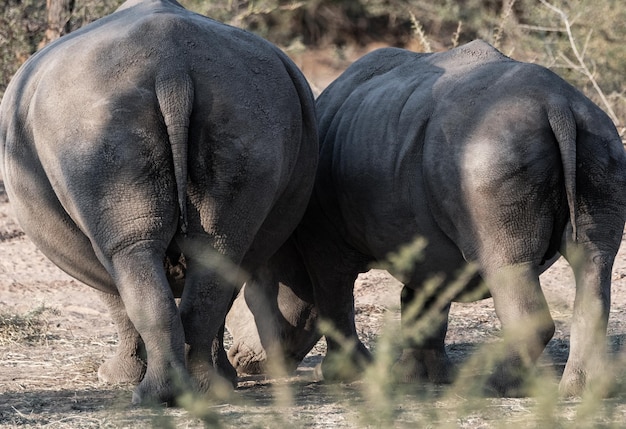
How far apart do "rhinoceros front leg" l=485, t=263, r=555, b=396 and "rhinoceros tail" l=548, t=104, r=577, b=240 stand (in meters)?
0.30

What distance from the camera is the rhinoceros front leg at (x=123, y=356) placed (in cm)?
627

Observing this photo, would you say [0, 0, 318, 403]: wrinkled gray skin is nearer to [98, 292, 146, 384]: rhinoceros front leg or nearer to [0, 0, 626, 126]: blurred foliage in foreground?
[98, 292, 146, 384]: rhinoceros front leg

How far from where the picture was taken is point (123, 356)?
6293 mm

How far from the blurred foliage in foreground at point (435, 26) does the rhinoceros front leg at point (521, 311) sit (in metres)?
5.47

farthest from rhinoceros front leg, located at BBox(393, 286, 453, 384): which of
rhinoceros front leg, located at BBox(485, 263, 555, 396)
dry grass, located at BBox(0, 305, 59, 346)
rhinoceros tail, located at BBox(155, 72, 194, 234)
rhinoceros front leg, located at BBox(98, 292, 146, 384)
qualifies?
dry grass, located at BBox(0, 305, 59, 346)

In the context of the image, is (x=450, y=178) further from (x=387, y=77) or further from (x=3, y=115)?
(x=3, y=115)

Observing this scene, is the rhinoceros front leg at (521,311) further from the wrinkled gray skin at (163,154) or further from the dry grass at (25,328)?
the dry grass at (25,328)

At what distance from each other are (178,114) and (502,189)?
55.5 inches

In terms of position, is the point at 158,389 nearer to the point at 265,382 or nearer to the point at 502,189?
the point at 265,382

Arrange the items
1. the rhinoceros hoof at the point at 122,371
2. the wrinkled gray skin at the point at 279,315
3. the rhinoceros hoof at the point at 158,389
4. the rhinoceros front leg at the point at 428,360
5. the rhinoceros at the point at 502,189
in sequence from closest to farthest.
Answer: the rhinoceros hoof at the point at 158,389 → the rhinoceros at the point at 502,189 → the rhinoceros hoof at the point at 122,371 → the rhinoceros front leg at the point at 428,360 → the wrinkled gray skin at the point at 279,315

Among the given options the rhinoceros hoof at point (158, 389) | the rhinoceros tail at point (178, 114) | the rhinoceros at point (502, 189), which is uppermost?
the rhinoceros tail at point (178, 114)

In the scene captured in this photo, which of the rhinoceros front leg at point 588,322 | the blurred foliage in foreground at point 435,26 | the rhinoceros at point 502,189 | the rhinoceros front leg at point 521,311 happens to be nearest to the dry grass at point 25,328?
the rhinoceros at point 502,189

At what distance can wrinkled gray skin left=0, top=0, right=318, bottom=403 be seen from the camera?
4.98m

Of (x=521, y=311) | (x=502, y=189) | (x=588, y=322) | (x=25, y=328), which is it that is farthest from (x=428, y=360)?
(x=25, y=328)
